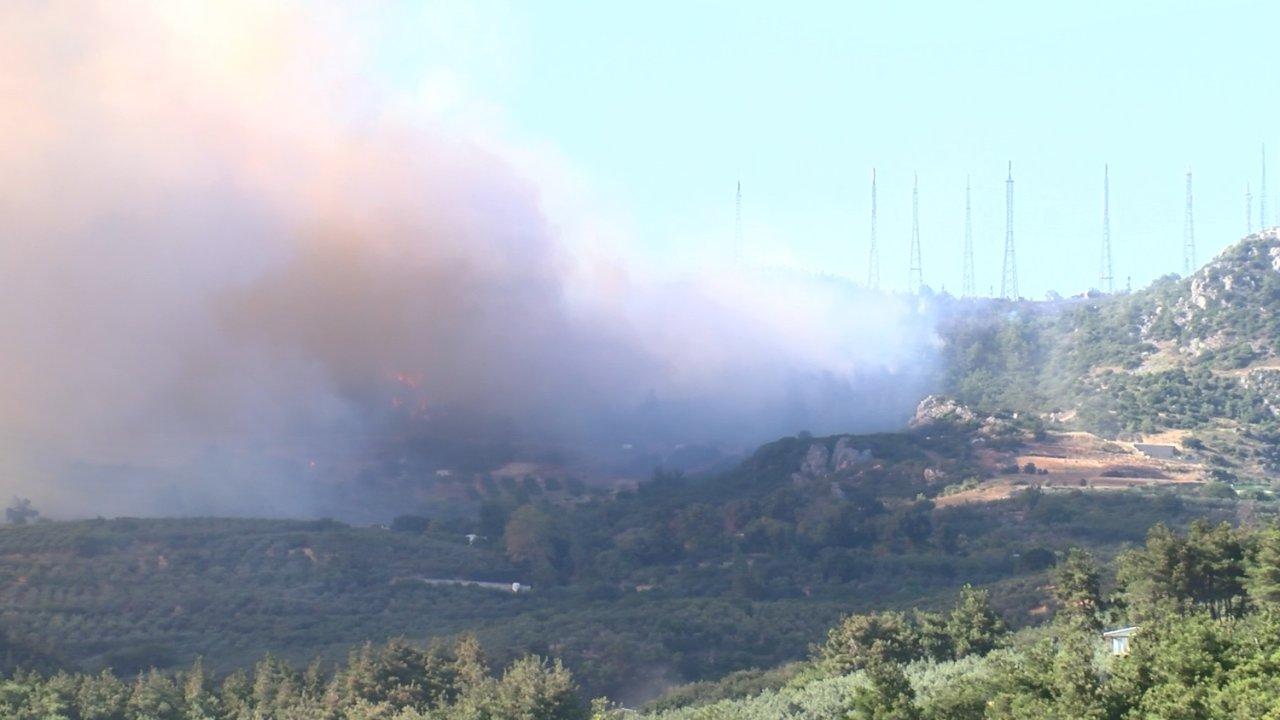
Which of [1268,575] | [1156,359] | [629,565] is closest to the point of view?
[1268,575]

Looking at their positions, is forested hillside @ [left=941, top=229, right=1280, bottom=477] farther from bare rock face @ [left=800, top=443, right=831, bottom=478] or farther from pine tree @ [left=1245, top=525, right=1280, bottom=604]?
pine tree @ [left=1245, top=525, right=1280, bottom=604]

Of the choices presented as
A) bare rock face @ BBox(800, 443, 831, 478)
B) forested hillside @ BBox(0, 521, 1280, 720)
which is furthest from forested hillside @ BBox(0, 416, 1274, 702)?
forested hillside @ BBox(0, 521, 1280, 720)

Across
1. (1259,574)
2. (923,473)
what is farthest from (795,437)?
(1259,574)

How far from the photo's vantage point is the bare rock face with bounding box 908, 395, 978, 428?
141012mm

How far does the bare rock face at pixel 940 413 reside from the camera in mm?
141012

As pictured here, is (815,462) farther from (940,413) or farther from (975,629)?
(975,629)

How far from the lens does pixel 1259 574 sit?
59.0 metres

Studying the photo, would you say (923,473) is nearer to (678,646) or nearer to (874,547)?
(874,547)

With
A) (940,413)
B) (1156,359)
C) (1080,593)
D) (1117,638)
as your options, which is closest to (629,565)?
(940,413)

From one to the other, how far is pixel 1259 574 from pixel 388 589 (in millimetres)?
63104

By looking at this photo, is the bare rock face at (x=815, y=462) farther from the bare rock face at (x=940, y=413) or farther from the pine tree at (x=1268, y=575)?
the pine tree at (x=1268, y=575)

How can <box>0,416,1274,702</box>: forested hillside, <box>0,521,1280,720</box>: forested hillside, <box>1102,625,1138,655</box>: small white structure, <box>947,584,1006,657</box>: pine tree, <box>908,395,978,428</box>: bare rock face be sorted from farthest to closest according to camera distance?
1. <box>908,395,978,428</box>: bare rock face
2. <box>0,416,1274,702</box>: forested hillside
3. <box>947,584,1006,657</box>: pine tree
4. <box>1102,625,1138,655</box>: small white structure
5. <box>0,521,1280,720</box>: forested hillside

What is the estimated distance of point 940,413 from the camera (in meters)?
145

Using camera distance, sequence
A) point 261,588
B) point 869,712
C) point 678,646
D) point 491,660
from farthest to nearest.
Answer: point 261,588 < point 678,646 < point 491,660 < point 869,712
